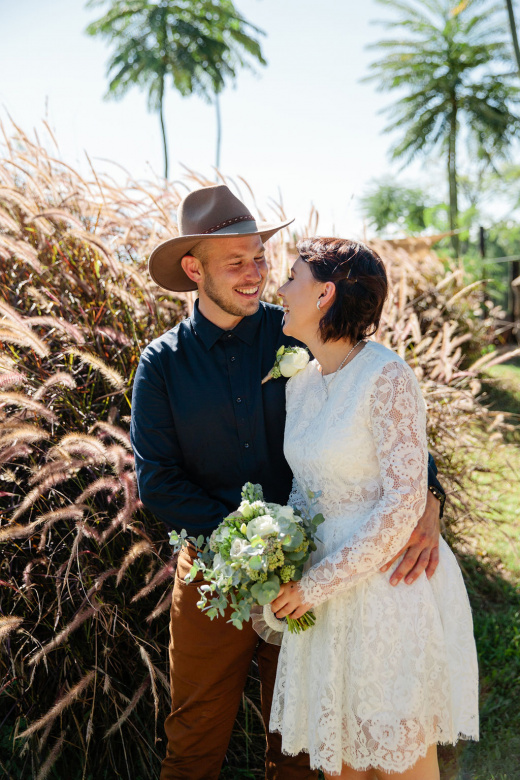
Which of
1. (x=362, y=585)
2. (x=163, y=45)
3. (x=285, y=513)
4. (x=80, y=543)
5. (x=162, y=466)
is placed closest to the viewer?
(x=285, y=513)

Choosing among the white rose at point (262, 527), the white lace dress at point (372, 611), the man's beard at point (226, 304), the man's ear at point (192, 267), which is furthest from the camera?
the man's ear at point (192, 267)

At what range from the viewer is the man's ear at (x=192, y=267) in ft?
9.30

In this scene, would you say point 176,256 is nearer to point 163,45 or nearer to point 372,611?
point 372,611

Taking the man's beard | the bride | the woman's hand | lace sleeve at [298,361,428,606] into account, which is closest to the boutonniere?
the bride

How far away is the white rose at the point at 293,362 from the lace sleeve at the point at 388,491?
0.43 metres

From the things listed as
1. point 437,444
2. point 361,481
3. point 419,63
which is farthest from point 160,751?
point 419,63

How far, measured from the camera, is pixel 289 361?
2488mm

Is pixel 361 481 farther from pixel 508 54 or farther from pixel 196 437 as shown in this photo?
pixel 508 54

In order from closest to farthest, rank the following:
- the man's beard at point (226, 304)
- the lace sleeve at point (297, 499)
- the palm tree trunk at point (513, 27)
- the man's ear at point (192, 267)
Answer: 1. the lace sleeve at point (297, 499)
2. the man's beard at point (226, 304)
3. the man's ear at point (192, 267)
4. the palm tree trunk at point (513, 27)

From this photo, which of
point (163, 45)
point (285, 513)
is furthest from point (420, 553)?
point (163, 45)

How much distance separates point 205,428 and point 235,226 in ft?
2.91

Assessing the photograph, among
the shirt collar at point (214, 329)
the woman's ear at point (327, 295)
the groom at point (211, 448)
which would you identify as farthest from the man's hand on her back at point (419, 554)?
the shirt collar at point (214, 329)

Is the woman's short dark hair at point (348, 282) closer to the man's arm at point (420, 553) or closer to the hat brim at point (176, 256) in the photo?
the hat brim at point (176, 256)

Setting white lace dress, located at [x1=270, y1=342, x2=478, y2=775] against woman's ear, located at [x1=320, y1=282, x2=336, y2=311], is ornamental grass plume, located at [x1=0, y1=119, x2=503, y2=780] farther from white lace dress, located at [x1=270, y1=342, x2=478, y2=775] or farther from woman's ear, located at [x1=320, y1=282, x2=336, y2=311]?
woman's ear, located at [x1=320, y1=282, x2=336, y2=311]
